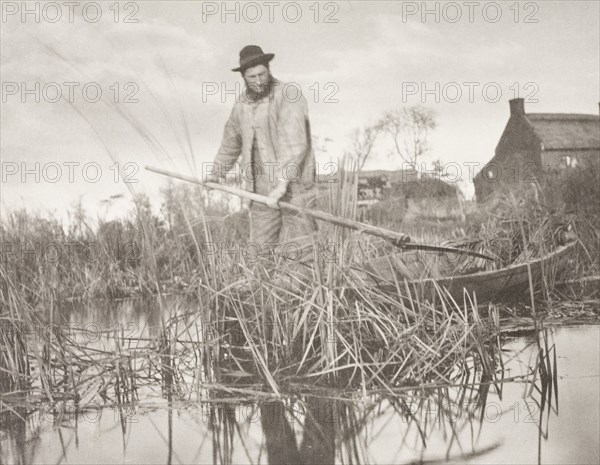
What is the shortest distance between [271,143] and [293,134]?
0.22 metres

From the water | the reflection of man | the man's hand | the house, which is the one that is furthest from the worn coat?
the house

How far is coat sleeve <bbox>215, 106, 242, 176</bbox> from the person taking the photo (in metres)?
4.63

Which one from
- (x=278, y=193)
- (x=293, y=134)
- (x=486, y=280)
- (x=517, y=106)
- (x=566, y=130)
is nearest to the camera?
(x=278, y=193)

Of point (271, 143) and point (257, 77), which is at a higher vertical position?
point (257, 77)

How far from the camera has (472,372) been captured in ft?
10.3

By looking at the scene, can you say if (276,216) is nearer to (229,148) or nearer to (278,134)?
(278,134)

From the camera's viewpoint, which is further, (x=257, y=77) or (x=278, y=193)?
(x=257, y=77)

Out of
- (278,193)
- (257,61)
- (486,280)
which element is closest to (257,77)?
(257,61)

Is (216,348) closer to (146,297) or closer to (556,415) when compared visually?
(556,415)

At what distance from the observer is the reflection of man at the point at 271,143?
4199mm

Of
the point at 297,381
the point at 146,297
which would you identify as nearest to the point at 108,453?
the point at 297,381

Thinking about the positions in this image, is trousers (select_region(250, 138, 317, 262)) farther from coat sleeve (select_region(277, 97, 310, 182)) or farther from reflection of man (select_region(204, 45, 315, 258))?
coat sleeve (select_region(277, 97, 310, 182))

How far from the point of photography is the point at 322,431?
233 cm

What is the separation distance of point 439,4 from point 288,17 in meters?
1.67
